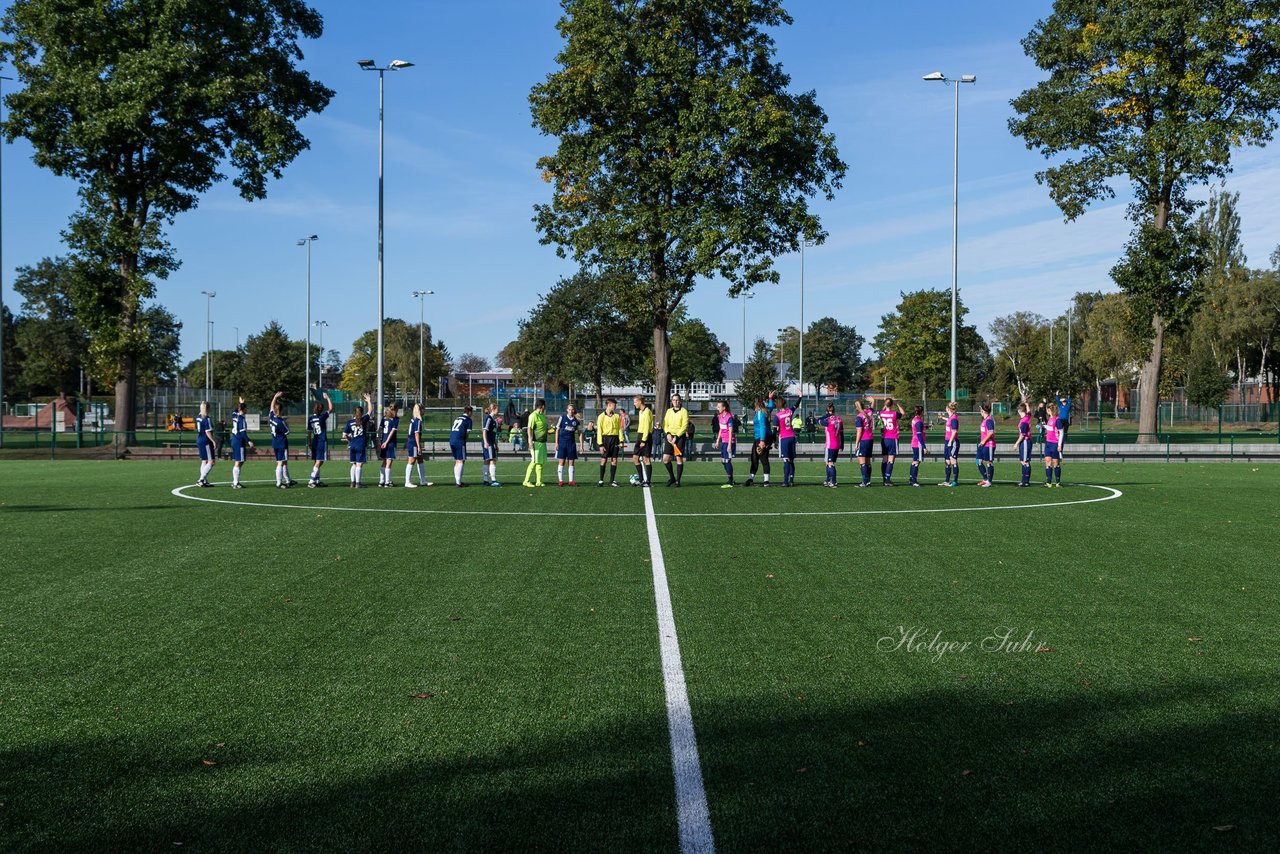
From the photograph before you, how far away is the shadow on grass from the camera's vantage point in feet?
13.3

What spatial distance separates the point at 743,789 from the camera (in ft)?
14.9

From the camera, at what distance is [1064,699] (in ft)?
19.4

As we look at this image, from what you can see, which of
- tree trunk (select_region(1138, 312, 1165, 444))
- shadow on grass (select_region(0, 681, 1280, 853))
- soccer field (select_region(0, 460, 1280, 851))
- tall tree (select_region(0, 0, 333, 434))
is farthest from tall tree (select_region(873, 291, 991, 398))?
shadow on grass (select_region(0, 681, 1280, 853))

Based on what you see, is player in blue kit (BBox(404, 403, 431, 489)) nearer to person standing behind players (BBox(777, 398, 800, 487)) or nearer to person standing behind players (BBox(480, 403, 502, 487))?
person standing behind players (BBox(480, 403, 502, 487))

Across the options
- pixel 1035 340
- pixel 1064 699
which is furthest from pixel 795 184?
pixel 1035 340

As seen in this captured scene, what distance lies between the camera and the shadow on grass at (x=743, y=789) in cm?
405

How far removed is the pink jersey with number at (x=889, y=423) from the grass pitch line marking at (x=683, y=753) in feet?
54.9

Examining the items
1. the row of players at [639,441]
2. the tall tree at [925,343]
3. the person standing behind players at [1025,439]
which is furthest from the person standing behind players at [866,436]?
the tall tree at [925,343]

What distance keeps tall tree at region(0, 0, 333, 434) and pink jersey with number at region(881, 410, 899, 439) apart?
25178 mm

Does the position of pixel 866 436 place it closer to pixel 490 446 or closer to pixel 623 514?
pixel 490 446

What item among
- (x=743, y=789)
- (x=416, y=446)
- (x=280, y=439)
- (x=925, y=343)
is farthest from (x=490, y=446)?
(x=925, y=343)

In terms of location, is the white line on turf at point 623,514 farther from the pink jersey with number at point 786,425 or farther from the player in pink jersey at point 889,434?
the pink jersey with number at point 786,425

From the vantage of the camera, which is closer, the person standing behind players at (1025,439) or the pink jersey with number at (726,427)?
the person standing behind players at (1025,439)

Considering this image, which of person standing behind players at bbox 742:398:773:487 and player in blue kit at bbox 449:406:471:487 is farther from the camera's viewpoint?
person standing behind players at bbox 742:398:773:487
